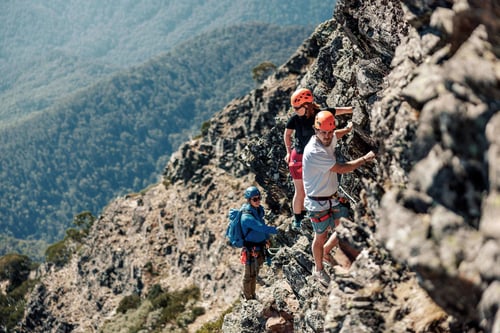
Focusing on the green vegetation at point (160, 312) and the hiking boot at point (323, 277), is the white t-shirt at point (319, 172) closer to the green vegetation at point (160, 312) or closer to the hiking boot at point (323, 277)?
the hiking boot at point (323, 277)

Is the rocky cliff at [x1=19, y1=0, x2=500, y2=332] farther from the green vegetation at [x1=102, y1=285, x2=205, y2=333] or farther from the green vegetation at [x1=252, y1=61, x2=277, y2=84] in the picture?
the green vegetation at [x1=252, y1=61, x2=277, y2=84]

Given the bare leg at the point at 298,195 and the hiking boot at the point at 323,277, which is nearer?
the hiking boot at the point at 323,277

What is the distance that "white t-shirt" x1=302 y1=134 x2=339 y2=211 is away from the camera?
9.60 meters

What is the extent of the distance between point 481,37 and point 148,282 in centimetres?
4764

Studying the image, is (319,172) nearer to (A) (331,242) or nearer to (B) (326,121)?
(B) (326,121)

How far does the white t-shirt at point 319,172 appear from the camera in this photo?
9.60m

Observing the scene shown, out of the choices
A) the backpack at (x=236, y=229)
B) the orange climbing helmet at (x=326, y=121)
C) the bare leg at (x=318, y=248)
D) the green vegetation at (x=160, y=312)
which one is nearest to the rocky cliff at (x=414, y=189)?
the bare leg at (x=318, y=248)

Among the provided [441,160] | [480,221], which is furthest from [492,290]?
[441,160]

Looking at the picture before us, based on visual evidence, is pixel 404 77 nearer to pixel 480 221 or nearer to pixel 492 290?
pixel 480 221

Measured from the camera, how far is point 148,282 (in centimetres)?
4972

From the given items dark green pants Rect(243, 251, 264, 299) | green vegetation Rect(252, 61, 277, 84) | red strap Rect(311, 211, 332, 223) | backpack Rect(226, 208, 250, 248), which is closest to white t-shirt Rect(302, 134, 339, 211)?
red strap Rect(311, 211, 332, 223)

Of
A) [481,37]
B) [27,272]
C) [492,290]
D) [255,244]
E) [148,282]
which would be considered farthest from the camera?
[27,272]

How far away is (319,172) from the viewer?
9797 mm

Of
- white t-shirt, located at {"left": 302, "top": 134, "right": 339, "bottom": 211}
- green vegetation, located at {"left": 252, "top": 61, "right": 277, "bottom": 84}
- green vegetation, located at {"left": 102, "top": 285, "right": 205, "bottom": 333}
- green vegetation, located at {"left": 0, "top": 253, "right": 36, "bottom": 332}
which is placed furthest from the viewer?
green vegetation, located at {"left": 252, "top": 61, "right": 277, "bottom": 84}
